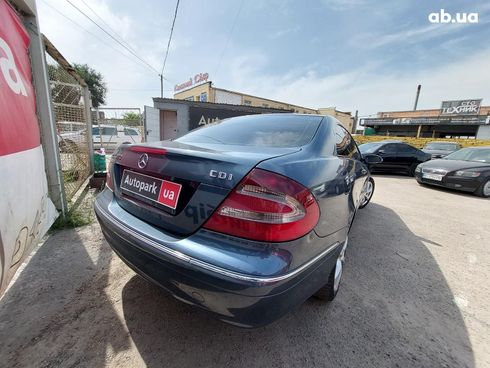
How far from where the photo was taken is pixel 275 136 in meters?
1.85

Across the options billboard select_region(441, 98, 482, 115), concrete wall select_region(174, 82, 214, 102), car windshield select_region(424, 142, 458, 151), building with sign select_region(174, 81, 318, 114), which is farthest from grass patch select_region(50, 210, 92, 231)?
billboard select_region(441, 98, 482, 115)

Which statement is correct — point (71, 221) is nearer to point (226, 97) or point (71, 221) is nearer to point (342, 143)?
point (342, 143)

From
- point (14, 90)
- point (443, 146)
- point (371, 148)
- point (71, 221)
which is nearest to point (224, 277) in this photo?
point (14, 90)

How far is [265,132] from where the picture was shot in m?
1.95

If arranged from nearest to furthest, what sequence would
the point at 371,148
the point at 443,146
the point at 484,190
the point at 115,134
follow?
the point at 484,190 → the point at 371,148 → the point at 443,146 → the point at 115,134

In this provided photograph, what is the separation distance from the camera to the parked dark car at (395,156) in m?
8.82

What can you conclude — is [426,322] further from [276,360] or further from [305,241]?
[305,241]

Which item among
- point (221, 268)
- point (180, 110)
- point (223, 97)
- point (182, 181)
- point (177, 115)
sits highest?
point (223, 97)

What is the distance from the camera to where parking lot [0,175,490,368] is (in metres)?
1.41

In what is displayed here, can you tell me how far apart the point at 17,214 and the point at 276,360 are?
6.73 feet

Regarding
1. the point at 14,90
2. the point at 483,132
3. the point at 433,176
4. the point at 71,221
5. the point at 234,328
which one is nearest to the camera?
the point at 234,328

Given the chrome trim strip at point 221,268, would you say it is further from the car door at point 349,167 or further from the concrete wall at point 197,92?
the concrete wall at point 197,92

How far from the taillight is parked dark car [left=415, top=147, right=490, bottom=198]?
294 inches

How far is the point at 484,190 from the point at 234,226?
8059mm
